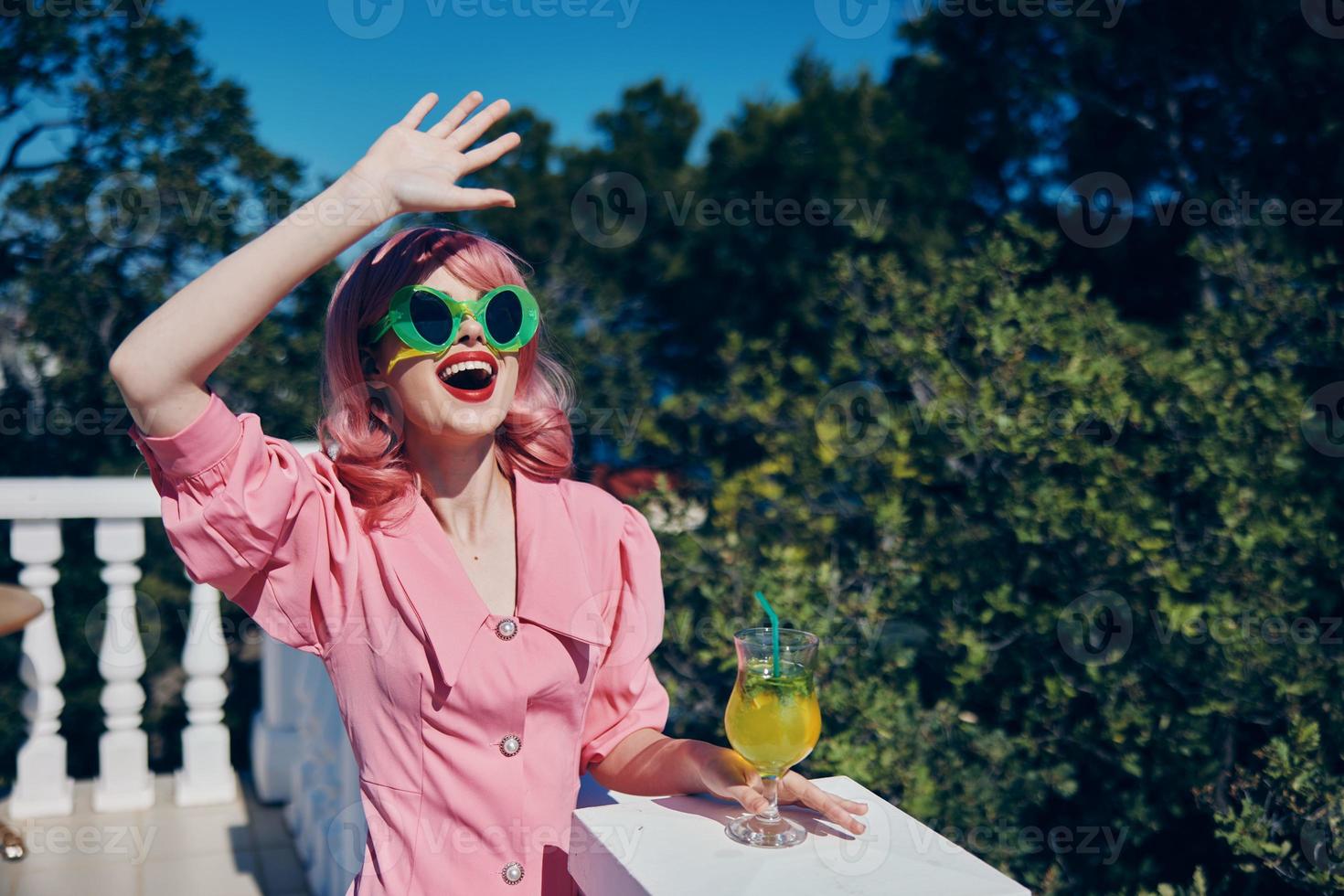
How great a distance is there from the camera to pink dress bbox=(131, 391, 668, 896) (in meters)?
1.58

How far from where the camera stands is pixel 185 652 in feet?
11.0

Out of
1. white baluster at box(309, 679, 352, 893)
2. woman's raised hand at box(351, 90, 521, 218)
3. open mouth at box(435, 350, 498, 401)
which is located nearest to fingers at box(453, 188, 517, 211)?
woman's raised hand at box(351, 90, 521, 218)

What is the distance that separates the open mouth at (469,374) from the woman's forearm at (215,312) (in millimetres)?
278

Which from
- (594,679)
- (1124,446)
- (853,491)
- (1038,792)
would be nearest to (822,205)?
(853,491)

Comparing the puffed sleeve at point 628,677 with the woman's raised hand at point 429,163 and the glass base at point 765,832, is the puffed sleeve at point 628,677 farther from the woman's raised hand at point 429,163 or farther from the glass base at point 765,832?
the woman's raised hand at point 429,163

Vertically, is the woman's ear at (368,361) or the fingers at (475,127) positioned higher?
the fingers at (475,127)

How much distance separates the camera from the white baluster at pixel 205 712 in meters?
3.30

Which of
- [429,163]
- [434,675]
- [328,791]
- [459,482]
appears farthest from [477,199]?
[328,791]

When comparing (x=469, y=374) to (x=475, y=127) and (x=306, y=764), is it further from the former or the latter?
(x=306, y=764)

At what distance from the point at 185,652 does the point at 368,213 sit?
237 centimetres

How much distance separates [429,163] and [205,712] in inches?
95.7

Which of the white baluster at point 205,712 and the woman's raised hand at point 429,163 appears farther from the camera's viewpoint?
the white baluster at point 205,712

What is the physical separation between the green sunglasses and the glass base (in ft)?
2.46

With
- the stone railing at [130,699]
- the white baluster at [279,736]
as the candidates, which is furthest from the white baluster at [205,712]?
the white baluster at [279,736]
